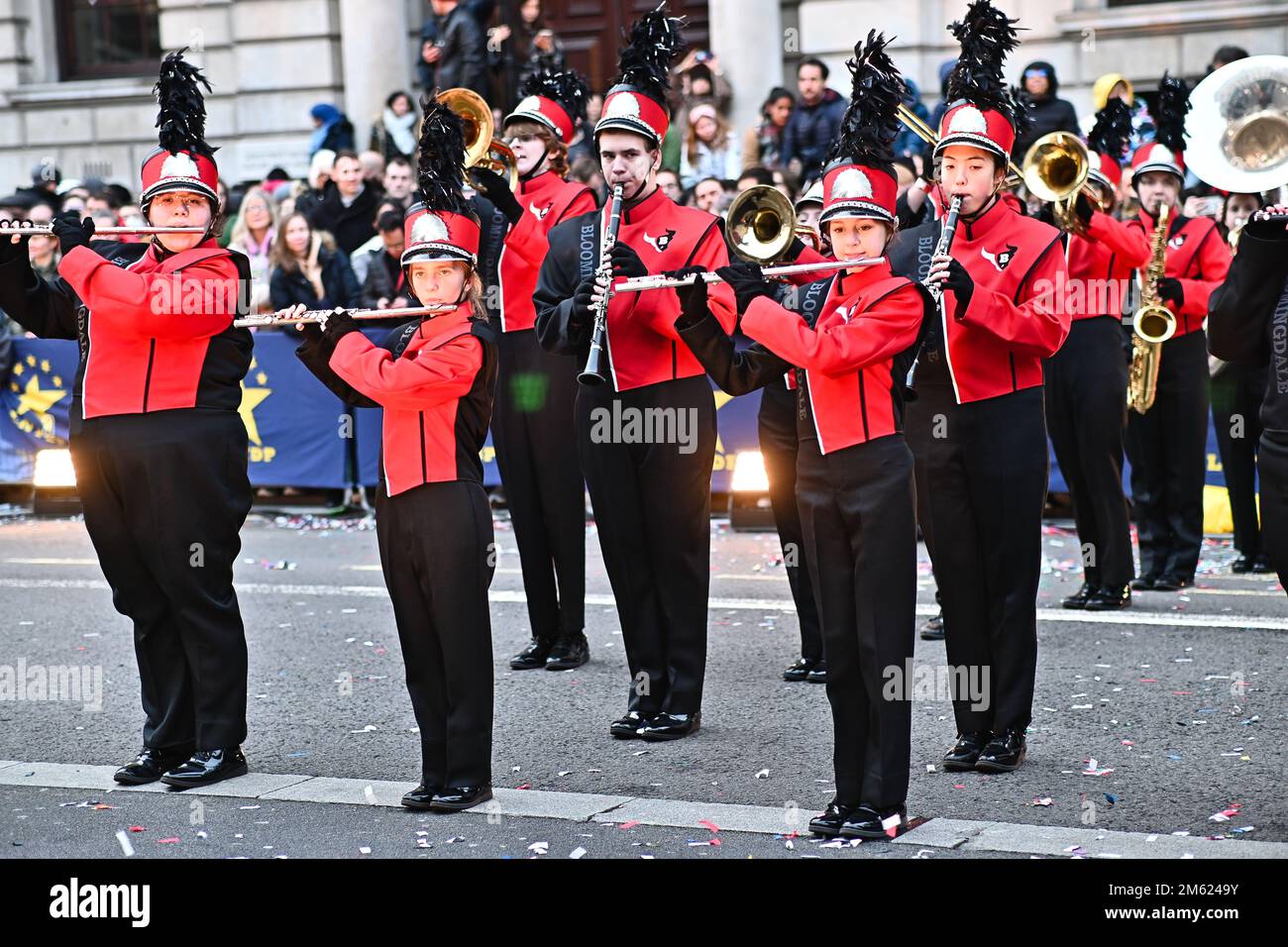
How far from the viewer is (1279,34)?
15695mm

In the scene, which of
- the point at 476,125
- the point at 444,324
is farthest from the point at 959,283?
the point at 476,125

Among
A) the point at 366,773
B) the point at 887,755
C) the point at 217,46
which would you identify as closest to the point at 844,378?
the point at 887,755

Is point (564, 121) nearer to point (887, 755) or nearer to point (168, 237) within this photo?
point (168, 237)

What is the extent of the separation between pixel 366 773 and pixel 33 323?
204cm

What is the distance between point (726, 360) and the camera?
21.0ft

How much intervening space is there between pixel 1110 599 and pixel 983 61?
11.9 feet

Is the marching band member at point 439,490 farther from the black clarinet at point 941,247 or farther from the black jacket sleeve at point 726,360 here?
the black clarinet at point 941,247

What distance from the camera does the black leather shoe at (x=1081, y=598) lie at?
961cm

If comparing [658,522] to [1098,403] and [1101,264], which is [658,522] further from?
[1101,264]

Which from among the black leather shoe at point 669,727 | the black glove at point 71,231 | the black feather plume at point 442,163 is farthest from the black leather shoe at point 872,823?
the black glove at point 71,231

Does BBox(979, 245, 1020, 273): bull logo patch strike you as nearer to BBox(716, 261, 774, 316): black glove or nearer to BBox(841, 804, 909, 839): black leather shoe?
BBox(716, 261, 774, 316): black glove

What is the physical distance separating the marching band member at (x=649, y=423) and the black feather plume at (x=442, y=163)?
82cm

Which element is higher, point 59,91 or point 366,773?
point 59,91
